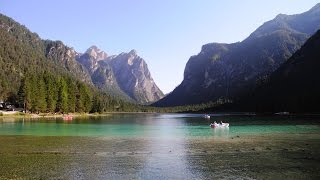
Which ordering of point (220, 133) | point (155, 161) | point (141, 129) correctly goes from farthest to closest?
point (141, 129) → point (220, 133) → point (155, 161)

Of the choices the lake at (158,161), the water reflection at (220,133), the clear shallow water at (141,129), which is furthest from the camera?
the clear shallow water at (141,129)

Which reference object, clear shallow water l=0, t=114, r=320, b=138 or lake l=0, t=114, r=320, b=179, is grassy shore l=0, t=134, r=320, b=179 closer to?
lake l=0, t=114, r=320, b=179

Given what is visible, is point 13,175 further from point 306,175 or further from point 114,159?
point 306,175

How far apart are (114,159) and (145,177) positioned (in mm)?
11904

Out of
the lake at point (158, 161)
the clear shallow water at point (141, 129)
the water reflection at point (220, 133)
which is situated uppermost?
the clear shallow water at point (141, 129)

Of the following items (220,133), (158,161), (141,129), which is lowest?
(158,161)

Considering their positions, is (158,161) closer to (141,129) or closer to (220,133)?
(220,133)

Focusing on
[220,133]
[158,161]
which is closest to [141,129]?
[220,133]

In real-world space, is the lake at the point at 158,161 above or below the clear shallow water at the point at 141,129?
below

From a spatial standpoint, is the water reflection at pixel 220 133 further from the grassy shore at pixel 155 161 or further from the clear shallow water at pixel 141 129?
the grassy shore at pixel 155 161

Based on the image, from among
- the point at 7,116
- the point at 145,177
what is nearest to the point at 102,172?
the point at 145,177

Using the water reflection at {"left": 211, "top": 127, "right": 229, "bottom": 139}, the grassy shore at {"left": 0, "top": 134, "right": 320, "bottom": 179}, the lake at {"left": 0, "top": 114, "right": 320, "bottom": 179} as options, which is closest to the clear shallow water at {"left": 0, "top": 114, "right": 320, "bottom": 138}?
the water reflection at {"left": 211, "top": 127, "right": 229, "bottom": 139}

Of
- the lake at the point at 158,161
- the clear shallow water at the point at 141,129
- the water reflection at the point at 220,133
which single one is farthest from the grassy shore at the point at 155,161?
the clear shallow water at the point at 141,129

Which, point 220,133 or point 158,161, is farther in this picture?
point 220,133
